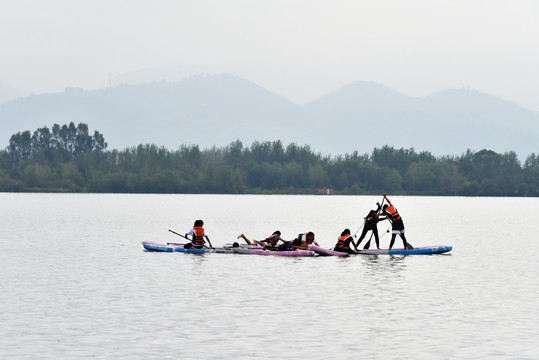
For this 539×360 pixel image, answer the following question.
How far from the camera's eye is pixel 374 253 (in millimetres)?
Answer: 45125

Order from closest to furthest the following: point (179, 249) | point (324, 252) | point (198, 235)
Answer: point (324, 252)
point (198, 235)
point (179, 249)

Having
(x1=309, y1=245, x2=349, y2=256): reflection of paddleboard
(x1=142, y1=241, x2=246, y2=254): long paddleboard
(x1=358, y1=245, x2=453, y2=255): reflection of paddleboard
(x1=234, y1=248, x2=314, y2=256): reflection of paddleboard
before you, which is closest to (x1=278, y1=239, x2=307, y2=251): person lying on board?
(x1=234, y1=248, x2=314, y2=256): reflection of paddleboard

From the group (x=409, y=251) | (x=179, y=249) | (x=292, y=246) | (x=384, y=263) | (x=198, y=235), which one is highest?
(x=198, y=235)

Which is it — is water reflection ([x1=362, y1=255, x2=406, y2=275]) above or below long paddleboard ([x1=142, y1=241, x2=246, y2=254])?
below

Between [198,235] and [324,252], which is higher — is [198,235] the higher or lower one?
the higher one

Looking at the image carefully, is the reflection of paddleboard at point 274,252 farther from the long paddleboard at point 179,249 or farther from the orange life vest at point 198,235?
the orange life vest at point 198,235

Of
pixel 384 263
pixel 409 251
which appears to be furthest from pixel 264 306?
pixel 409 251

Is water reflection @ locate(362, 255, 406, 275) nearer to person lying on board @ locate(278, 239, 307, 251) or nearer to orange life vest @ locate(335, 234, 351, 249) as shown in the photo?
orange life vest @ locate(335, 234, 351, 249)

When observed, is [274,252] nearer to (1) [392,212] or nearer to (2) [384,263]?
(2) [384,263]

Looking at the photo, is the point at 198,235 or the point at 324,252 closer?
the point at 324,252

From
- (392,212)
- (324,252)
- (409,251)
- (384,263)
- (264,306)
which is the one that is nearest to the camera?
(264,306)

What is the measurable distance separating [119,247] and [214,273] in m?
18.2

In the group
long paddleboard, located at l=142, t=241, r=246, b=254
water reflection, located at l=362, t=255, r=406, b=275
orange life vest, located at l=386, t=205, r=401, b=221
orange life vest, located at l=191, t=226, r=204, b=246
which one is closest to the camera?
water reflection, located at l=362, t=255, r=406, b=275

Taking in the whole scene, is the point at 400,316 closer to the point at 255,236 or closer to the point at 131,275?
the point at 131,275
